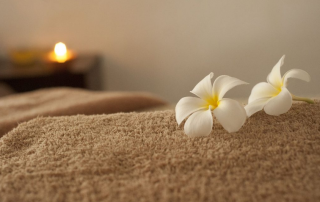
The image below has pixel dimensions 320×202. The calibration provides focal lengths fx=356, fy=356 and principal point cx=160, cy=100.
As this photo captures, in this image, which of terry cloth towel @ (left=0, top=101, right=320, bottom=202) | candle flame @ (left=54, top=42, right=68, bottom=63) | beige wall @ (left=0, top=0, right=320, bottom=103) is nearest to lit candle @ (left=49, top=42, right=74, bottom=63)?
candle flame @ (left=54, top=42, right=68, bottom=63)

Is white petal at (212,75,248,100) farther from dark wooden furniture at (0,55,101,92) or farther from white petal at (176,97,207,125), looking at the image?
dark wooden furniture at (0,55,101,92)

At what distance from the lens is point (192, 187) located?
15.3 inches

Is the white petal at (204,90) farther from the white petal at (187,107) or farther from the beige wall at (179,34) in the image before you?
the beige wall at (179,34)

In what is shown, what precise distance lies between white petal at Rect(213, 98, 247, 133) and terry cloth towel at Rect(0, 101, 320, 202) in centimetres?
1

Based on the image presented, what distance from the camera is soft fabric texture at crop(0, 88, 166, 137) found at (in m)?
0.88

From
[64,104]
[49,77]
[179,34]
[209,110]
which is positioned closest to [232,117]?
[209,110]

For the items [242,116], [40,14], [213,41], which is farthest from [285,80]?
[40,14]

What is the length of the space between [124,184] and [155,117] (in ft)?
0.53

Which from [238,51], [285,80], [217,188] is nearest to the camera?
[217,188]

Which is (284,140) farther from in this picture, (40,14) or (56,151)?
(40,14)

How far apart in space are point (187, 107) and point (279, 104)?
128 millimetres

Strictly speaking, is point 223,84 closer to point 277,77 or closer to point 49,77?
point 277,77

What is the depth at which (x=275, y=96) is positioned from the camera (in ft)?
1.71

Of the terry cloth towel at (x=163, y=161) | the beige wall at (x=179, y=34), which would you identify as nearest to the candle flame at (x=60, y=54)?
the beige wall at (x=179, y=34)
